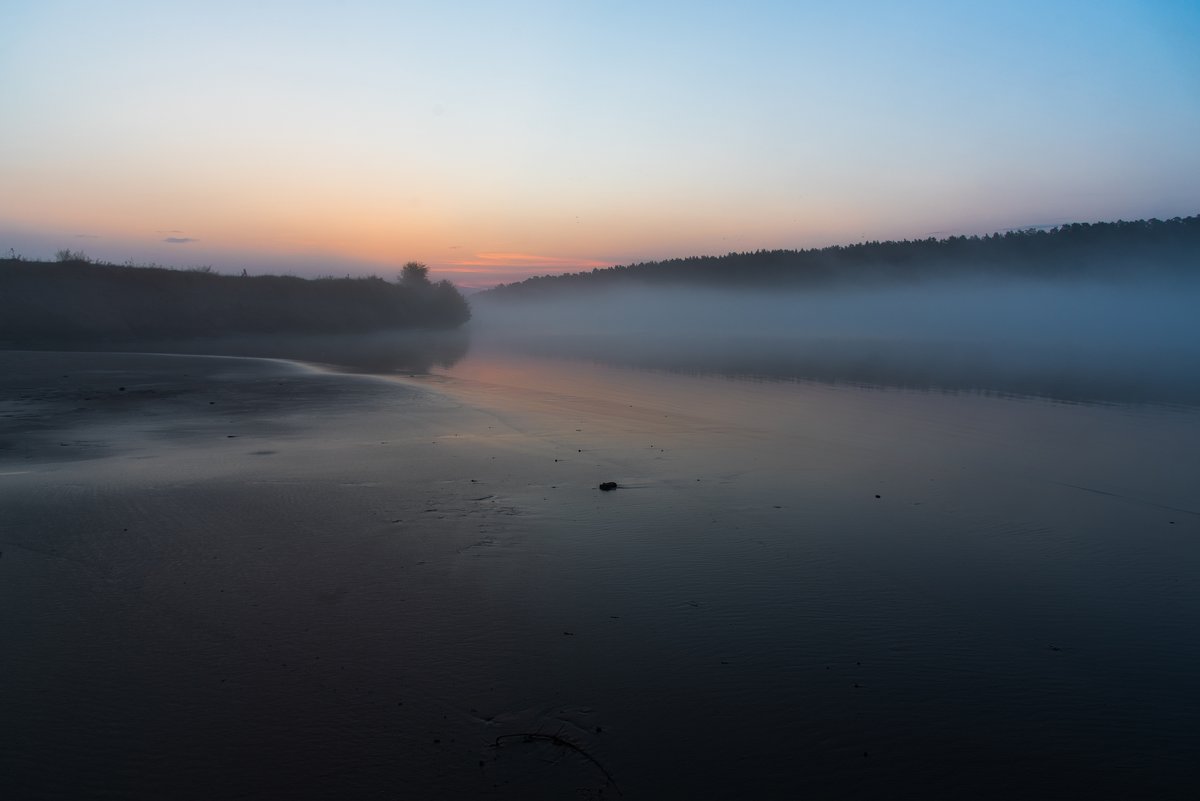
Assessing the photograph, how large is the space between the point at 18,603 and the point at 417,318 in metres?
59.1

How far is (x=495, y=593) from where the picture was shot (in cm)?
557

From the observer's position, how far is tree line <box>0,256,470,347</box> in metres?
35.1

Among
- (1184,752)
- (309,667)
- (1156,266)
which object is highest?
(1156,266)

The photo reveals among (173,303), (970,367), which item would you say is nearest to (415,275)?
(173,303)

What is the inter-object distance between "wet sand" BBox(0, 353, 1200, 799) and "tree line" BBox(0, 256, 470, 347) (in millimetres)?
30140

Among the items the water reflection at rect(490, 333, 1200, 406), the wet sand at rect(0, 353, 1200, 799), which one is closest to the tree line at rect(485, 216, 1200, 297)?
the water reflection at rect(490, 333, 1200, 406)

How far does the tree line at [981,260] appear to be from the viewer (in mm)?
80562

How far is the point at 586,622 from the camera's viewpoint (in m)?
5.13

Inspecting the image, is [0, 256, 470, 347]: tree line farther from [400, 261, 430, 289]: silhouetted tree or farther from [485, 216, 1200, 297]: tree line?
[485, 216, 1200, 297]: tree line

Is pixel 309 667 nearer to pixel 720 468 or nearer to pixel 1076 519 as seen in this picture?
pixel 720 468

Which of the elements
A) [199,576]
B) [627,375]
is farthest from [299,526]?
[627,375]

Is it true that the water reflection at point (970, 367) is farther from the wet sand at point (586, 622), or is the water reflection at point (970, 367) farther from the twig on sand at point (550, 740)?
the twig on sand at point (550, 740)

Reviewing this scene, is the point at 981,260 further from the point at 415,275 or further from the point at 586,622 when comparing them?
the point at 586,622

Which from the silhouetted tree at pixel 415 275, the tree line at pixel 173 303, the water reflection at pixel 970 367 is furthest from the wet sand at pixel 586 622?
the silhouetted tree at pixel 415 275
